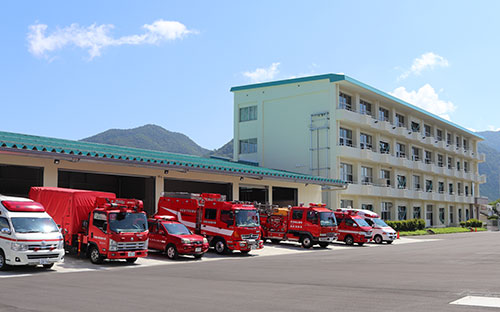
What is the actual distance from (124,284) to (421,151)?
5413 cm

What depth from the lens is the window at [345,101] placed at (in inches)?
1901

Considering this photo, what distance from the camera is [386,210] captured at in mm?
54250

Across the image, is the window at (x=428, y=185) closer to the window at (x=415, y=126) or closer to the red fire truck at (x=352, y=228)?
the window at (x=415, y=126)

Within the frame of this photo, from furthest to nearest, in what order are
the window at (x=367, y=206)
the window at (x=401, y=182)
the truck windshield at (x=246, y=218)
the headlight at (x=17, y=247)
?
the window at (x=401, y=182) < the window at (x=367, y=206) < the truck windshield at (x=246, y=218) < the headlight at (x=17, y=247)

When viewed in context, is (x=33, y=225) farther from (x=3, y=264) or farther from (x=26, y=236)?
(x=3, y=264)

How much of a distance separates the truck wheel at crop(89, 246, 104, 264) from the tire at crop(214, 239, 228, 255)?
22.9 feet

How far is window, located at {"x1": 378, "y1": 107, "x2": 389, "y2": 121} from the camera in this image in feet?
178

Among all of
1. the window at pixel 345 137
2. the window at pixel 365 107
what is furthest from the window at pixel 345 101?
the window at pixel 345 137

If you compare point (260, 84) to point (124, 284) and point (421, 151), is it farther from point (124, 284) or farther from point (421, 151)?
point (124, 284)

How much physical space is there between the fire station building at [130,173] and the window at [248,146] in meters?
8.81

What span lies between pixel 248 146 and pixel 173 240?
30590 millimetres

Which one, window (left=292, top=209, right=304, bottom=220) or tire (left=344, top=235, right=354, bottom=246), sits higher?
window (left=292, top=209, right=304, bottom=220)

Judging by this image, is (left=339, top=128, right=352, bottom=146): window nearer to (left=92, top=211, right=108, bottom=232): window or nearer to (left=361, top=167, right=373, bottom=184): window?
(left=361, top=167, right=373, bottom=184): window

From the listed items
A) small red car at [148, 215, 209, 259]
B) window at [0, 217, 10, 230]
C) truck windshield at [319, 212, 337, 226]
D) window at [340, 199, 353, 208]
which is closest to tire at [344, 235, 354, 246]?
truck windshield at [319, 212, 337, 226]
